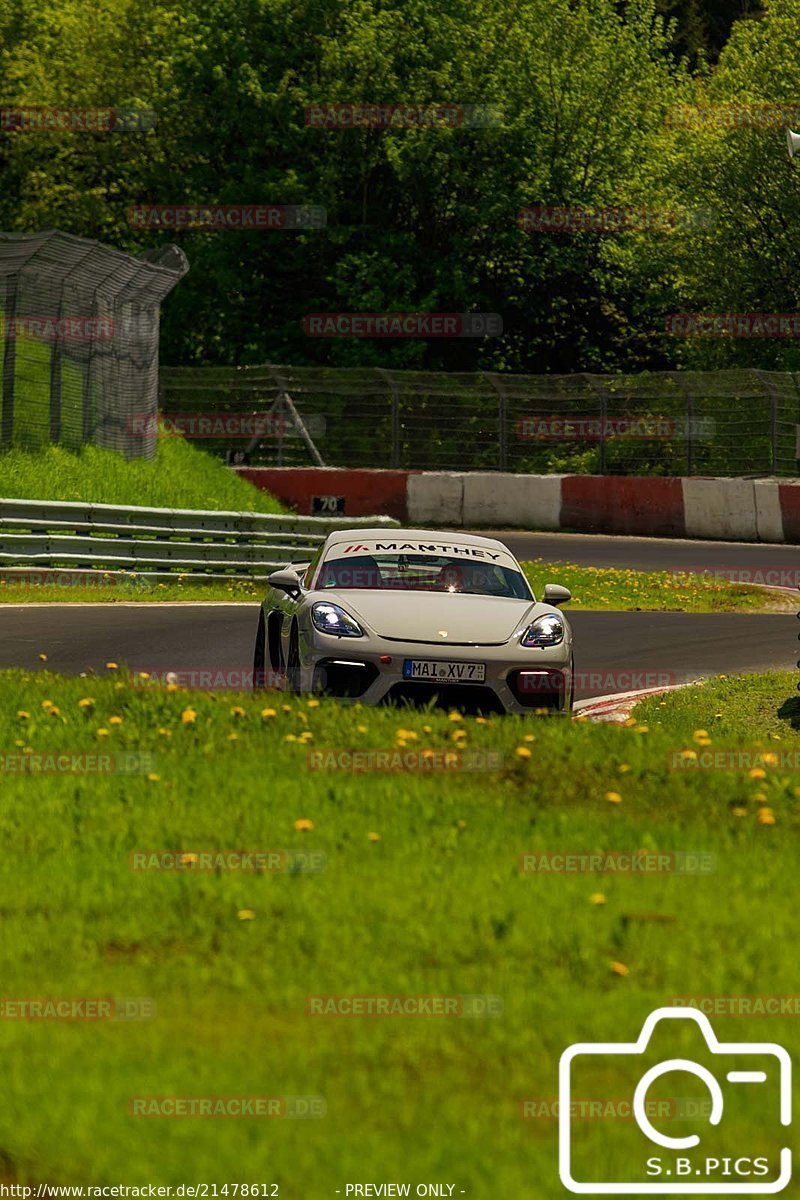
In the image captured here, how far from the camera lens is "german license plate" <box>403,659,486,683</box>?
11070mm

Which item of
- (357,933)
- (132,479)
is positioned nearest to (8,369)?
(132,479)

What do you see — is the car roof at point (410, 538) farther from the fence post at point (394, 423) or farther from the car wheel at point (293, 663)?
the fence post at point (394, 423)

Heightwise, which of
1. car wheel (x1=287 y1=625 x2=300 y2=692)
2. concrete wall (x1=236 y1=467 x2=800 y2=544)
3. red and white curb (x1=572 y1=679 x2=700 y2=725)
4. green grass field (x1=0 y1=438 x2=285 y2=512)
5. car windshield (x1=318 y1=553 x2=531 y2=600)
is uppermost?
car windshield (x1=318 y1=553 x2=531 y2=600)

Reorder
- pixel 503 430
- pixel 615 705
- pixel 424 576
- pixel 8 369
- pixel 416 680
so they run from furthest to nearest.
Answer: pixel 503 430 < pixel 8 369 < pixel 615 705 < pixel 424 576 < pixel 416 680

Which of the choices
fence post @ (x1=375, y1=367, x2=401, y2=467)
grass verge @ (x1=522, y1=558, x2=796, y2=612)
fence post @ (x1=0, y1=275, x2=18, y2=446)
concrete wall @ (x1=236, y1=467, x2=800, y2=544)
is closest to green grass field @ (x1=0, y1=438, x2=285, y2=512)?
fence post @ (x1=0, y1=275, x2=18, y2=446)

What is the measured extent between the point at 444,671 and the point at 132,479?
17248 mm

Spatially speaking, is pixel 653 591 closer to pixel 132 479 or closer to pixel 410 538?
pixel 132 479

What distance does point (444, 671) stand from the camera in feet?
36.5

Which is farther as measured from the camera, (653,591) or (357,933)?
(653,591)

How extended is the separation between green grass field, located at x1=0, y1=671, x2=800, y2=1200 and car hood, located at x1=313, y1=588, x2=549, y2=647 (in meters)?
1.13

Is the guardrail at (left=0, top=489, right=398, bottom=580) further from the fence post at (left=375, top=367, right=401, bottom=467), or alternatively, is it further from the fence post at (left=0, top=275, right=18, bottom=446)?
the fence post at (left=375, top=367, right=401, bottom=467)

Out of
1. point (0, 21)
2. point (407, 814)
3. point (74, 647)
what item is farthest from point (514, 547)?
point (0, 21)

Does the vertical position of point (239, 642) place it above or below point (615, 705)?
below

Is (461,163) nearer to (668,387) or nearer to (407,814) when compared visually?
(668,387)
